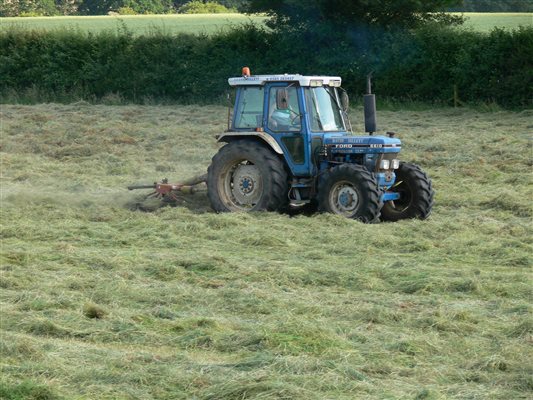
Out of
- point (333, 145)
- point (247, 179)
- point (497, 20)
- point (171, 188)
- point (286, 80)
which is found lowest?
point (171, 188)

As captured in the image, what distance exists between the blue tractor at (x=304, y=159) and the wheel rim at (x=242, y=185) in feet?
0.04

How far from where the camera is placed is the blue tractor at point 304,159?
494 inches

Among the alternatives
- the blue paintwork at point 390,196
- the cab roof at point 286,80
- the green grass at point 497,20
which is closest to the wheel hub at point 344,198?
the blue paintwork at point 390,196

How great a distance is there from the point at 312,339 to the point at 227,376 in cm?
103

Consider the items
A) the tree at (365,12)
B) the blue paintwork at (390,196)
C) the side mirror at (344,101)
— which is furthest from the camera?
the tree at (365,12)

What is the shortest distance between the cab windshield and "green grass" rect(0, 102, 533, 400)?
138 cm

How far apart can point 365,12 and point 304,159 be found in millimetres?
17785

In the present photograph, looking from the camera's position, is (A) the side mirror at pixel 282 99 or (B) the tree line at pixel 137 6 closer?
(A) the side mirror at pixel 282 99

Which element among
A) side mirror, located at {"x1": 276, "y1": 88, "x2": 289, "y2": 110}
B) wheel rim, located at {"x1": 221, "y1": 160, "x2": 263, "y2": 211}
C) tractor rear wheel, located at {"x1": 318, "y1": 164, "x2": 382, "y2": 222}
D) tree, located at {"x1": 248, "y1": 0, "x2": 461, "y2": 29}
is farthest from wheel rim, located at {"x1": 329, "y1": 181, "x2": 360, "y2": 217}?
tree, located at {"x1": 248, "y1": 0, "x2": 461, "y2": 29}

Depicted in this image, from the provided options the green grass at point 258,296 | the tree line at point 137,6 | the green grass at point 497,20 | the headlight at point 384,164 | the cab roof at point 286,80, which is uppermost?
the tree line at point 137,6

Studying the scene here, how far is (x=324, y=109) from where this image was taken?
43.0 feet

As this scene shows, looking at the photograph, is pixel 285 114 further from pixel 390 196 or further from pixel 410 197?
pixel 410 197

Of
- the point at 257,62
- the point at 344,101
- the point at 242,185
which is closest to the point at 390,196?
the point at 344,101

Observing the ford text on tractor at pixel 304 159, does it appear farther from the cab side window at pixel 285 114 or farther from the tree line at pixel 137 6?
the tree line at pixel 137 6
